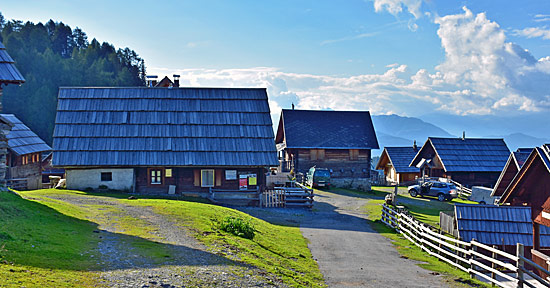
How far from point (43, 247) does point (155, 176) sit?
858 inches

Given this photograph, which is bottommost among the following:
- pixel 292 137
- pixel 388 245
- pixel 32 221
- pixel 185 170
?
pixel 388 245

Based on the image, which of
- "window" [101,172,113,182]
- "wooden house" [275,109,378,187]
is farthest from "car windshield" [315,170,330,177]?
"window" [101,172,113,182]

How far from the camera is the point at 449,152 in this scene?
5462 cm

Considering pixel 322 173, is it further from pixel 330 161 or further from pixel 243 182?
pixel 243 182

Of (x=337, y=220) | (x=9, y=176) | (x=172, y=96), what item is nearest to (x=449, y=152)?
(x=337, y=220)

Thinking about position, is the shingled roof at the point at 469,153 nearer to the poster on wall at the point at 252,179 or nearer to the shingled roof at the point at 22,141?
the poster on wall at the point at 252,179

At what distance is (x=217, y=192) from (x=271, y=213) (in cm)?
510

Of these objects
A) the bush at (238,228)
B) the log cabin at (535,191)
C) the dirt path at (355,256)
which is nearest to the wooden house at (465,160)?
the dirt path at (355,256)

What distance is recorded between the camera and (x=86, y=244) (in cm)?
1440

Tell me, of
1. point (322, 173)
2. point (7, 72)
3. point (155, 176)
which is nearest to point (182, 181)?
point (155, 176)

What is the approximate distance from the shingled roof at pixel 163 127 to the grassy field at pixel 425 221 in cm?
949

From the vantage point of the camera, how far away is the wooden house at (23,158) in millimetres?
42938

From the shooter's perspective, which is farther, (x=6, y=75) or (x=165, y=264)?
(x=6, y=75)

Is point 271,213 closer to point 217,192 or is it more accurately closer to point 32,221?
point 217,192
